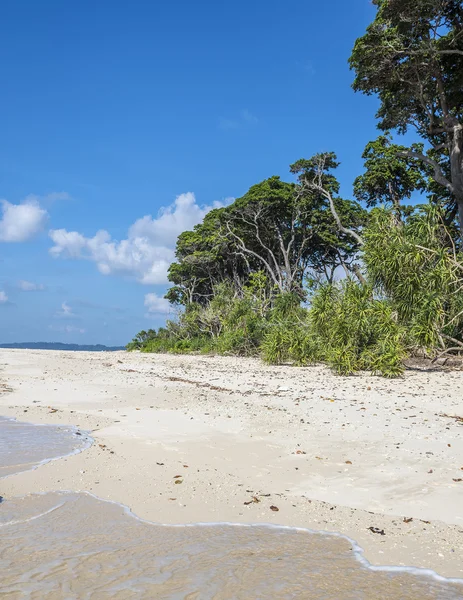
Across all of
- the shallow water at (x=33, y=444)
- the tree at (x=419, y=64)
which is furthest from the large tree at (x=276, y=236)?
the shallow water at (x=33, y=444)

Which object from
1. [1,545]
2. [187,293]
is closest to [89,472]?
[1,545]

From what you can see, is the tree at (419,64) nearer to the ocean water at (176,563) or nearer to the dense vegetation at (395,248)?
the dense vegetation at (395,248)

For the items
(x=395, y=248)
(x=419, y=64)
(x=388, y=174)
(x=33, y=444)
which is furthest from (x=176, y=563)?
(x=388, y=174)

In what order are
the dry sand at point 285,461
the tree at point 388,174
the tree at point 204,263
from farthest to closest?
the tree at point 204,263 → the tree at point 388,174 → the dry sand at point 285,461

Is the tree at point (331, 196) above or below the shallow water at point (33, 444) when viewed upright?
above

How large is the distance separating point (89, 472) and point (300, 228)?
29166mm

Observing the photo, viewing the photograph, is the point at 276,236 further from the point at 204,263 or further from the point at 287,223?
the point at 204,263

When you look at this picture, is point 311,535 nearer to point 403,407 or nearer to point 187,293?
point 403,407

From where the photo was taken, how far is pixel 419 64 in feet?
54.6

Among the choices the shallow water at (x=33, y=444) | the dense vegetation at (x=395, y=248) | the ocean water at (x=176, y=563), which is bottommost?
the ocean water at (x=176, y=563)

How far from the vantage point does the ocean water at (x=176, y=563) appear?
99.8 inches

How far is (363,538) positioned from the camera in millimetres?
3270

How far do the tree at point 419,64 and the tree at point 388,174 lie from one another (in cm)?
732

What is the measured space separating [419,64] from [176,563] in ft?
60.3
